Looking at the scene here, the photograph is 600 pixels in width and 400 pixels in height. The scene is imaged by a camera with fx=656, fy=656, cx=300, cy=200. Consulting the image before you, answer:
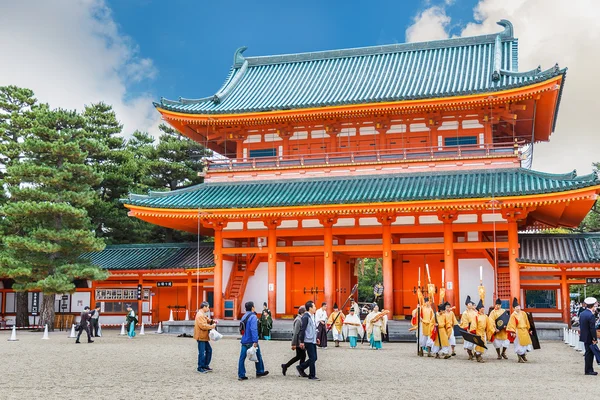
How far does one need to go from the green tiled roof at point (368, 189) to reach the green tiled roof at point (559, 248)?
3053mm

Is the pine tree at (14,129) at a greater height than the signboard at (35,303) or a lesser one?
greater

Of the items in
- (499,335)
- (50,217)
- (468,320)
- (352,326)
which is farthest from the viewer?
(50,217)

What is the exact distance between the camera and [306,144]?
31.6 meters

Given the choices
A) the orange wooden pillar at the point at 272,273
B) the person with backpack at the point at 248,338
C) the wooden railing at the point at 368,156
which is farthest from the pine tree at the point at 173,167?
the person with backpack at the point at 248,338

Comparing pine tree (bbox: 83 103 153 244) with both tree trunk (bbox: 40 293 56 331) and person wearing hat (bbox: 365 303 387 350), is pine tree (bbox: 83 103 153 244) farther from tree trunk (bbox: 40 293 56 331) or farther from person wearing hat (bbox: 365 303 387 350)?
person wearing hat (bbox: 365 303 387 350)

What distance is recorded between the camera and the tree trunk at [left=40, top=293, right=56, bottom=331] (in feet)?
104

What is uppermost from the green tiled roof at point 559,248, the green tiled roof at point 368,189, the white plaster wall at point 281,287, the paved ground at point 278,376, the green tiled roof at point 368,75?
the green tiled roof at point 368,75

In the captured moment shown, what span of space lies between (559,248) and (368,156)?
29.5 ft

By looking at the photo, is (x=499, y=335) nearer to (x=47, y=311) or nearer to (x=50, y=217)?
(x=50, y=217)

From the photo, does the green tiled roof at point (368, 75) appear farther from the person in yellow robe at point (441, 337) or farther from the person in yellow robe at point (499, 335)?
the person in yellow robe at point (441, 337)

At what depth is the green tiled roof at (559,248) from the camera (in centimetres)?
2572

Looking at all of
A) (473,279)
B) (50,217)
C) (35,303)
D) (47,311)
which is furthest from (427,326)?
(35,303)

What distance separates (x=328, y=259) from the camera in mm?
28172

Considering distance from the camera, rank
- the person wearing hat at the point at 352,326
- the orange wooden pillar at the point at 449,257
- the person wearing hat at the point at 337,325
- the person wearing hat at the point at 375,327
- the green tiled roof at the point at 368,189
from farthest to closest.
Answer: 1. the orange wooden pillar at the point at 449,257
2. the green tiled roof at the point at 368,189
3. the person wearing hat at the point at 337,325
4. the person wearing hat at the point at 352,326
5. the person wearing hat at the point at 375,327
